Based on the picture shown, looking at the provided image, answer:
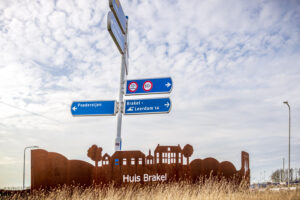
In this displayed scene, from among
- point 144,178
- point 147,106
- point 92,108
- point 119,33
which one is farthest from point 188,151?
point 119,33

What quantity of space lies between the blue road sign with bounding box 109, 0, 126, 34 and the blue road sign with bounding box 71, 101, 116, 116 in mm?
3156

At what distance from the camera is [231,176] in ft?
44.6

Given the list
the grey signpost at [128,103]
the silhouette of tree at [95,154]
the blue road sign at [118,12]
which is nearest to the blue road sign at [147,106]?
the grey signpost at [128,103]

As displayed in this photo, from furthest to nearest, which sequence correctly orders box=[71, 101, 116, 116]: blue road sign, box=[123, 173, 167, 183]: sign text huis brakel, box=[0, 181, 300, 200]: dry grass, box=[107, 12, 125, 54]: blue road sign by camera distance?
1. box=[123, 173, 167, 183]: sign text huis brakel
2. box=[71, 101, 116, 116]: blue road sign
3. box=[0, 181, 300, 200]: dry grass
4. box=[107, 12, 125, 54]: blue road sign

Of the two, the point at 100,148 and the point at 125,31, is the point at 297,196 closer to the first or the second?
the point at 100,148

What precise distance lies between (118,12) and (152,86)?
3123 millimetres

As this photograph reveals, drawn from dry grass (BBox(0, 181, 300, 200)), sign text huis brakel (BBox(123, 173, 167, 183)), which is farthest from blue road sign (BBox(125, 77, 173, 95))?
dry grass (BBox(0, 181, 300, 200))

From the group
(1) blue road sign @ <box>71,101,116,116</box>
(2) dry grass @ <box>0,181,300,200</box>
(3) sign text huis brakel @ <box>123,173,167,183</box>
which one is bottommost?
(2) dry grass @ <box>0,181,300,200</box>

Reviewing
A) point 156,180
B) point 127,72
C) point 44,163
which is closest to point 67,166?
point 44,163

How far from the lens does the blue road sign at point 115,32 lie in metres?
10.3

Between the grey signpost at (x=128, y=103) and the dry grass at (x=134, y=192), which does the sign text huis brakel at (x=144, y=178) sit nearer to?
the dry grass at (x=134, y=192)

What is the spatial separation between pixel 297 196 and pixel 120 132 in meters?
6.59

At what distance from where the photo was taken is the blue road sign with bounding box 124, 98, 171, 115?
37.3 feet

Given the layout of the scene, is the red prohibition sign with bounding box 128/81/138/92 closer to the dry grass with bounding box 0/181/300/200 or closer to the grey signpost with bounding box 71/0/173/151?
the grey signpost with bounding box 71/0/173/151
